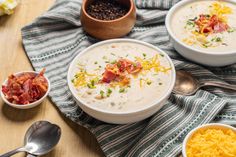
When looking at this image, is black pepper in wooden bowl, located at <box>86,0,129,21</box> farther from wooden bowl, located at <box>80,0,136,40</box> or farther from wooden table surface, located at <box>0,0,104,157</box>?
wooden table surface, located at <box>0,0,104,157</box>

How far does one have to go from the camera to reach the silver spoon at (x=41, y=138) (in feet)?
5.15

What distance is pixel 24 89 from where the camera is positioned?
68.1 inches

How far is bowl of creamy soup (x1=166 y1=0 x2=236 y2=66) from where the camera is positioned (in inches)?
71.5

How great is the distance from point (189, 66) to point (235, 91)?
0.67ft

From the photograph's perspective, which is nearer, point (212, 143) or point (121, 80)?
point (212, 143)

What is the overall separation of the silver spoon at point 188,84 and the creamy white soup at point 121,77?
0.11 m

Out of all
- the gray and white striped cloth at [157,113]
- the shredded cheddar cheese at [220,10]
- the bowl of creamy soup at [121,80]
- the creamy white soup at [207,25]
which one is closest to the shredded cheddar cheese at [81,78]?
the bowl of creamy soup at [121,80]

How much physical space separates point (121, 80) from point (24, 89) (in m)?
0.37

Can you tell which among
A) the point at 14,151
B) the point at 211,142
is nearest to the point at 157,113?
the point at 211,142

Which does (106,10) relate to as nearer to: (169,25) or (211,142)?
(169,25)

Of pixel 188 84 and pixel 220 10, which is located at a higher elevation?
pixel 220 10

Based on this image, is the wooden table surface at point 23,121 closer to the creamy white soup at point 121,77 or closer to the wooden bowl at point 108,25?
the creamy white soup at point 121,77

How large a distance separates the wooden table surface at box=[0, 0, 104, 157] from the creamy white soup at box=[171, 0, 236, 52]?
58 cm

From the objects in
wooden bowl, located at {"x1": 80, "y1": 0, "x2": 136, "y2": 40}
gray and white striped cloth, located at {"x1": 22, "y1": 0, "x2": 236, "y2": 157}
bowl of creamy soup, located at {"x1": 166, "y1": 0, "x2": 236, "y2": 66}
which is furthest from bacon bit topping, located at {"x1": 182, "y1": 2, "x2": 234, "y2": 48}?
wooden bowl, located at {"x1": 80, "y1": 0, "x2": 136, "y2": 40}
